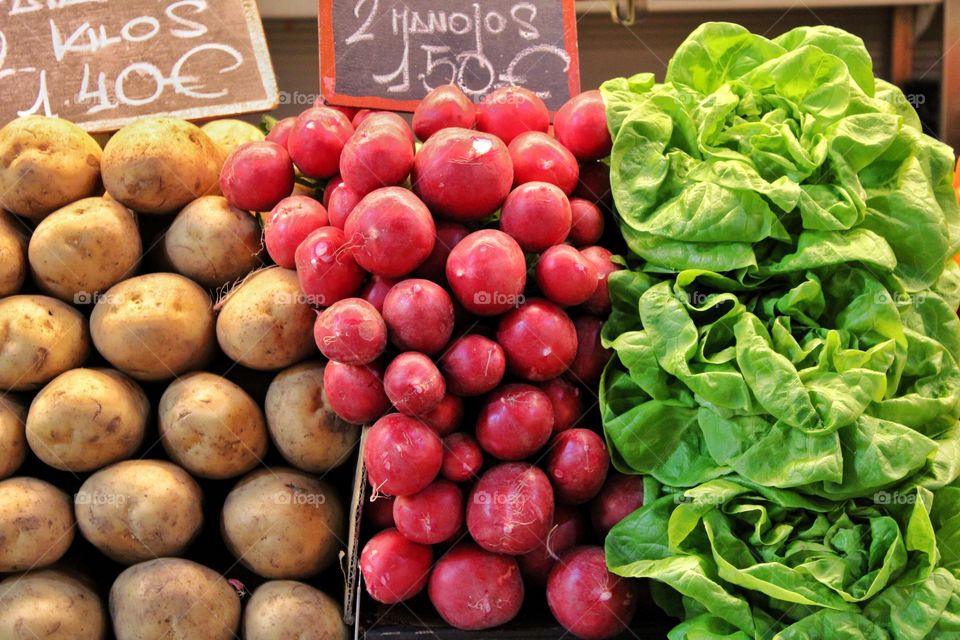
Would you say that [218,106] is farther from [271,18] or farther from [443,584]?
[443,584]

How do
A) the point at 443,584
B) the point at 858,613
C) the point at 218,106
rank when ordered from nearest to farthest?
the point at 858,613, the point at 443,584, the point at 218,106

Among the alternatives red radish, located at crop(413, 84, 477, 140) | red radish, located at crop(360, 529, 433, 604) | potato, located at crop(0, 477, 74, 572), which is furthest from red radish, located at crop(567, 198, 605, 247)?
potato, located at crop(0, 477, 74, 572)

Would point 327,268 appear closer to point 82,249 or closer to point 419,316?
point 419,316

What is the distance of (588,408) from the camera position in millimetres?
1427

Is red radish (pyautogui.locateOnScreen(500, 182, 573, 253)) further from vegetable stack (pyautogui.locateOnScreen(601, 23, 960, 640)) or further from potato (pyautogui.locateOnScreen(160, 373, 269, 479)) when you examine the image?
potato (pyautogui.locateOnScreen(160, 373, 269, 479))

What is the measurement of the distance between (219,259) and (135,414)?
13.0 inches

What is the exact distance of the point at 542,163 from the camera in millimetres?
1419

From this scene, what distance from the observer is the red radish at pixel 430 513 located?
4.17ft

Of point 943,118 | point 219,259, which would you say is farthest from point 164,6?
point 943,118

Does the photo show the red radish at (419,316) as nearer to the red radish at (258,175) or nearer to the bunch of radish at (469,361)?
the bunch of radish at (469,361)

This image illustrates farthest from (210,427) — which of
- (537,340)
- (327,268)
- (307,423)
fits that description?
(537,340)

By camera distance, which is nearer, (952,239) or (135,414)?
(952,239)

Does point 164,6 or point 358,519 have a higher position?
point 164,6

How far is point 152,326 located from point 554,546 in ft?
2.70
